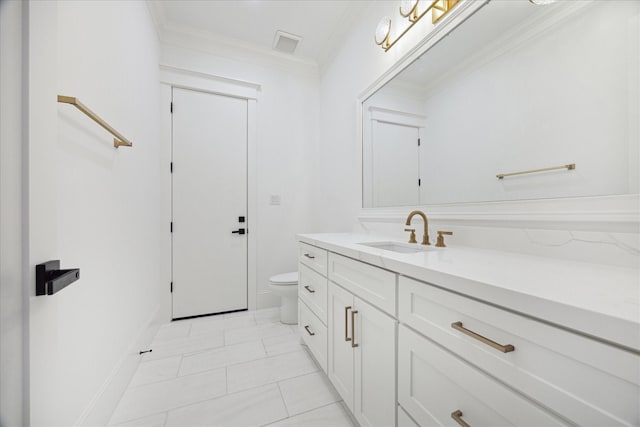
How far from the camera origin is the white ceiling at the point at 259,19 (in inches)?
83.8

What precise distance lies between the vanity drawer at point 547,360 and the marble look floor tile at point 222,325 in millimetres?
2011

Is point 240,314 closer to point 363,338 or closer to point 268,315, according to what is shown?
point 268,315

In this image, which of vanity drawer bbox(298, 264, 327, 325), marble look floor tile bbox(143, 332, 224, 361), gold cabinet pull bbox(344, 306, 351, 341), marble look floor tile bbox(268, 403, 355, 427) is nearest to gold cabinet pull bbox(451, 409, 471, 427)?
Result: gold cabinet pull bbox(344, 306, 351, 341)

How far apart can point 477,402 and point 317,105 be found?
2.94 metres

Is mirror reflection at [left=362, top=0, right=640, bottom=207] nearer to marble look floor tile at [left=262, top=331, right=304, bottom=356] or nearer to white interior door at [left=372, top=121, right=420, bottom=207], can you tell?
white interior door at [left=372, top=121, right=420, bottom=207]

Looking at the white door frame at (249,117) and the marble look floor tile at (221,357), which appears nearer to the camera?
the marble look floor tile at (221,357)

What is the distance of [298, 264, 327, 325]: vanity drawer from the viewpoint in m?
1.50

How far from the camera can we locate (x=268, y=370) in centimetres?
164

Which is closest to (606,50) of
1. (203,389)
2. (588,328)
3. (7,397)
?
(588,328)

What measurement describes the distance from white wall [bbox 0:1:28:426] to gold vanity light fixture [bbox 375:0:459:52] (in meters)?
1.64

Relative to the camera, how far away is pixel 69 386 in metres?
0.94

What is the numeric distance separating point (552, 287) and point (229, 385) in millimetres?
1650

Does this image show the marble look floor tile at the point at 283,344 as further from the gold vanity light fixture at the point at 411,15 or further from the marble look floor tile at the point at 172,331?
the gold vanity light fixture at the point at 411,15

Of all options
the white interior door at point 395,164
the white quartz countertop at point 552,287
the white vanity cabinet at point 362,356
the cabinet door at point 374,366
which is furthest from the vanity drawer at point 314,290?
the white interior door at point 395,164
